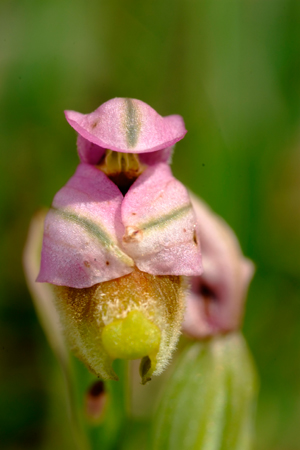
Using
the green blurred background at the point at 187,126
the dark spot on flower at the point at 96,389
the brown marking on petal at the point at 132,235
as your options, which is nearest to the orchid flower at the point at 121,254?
the brown marking on petal at the point at 132,235

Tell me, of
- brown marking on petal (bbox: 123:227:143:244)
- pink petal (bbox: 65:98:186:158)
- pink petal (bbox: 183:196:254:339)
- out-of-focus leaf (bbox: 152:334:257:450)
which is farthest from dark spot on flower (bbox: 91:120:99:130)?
out-of-focus leaf (bbox: 152:334:257:450)

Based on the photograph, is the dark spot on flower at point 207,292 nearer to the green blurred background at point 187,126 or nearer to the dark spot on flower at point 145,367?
the dark spot on flower at point 145,367

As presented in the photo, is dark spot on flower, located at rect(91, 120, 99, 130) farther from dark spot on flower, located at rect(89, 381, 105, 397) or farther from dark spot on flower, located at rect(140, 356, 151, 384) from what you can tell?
dark spot on flower, located at rect(89, 381, 105, 397)

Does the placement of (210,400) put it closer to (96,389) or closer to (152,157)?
(96,389)

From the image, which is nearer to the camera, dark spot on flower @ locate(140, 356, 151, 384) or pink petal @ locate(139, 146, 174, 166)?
dark spot on flower @ locate(140, 356, 151, 384)

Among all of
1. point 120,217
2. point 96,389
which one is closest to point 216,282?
point 96,389

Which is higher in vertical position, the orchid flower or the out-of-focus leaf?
the orchid flower
